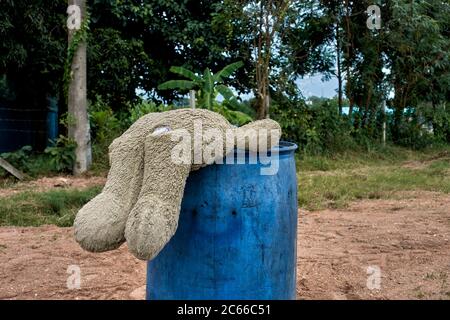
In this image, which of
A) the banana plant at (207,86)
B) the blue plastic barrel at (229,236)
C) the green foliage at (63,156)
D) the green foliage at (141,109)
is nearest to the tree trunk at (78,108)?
the green foliage at (63,156)

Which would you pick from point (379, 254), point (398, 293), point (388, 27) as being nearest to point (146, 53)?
point (388, 27)

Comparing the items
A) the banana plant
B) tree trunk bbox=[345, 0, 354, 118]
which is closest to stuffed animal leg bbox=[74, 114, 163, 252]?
the banana plant

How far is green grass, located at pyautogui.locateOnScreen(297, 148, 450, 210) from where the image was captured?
20.4 ft

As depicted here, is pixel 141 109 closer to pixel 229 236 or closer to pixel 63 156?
pixel 63 156

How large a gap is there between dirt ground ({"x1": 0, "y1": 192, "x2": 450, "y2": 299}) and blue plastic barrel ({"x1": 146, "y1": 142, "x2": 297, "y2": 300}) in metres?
0.93

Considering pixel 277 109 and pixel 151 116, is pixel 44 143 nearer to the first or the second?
pixel 277 109

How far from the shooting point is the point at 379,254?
3924 millimetres

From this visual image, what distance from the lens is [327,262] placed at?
12.3 feet

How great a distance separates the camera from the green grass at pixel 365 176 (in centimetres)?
620

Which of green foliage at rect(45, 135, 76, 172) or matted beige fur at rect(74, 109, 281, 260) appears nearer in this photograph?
matted beige fur at rect(74, 109, 281, 260)

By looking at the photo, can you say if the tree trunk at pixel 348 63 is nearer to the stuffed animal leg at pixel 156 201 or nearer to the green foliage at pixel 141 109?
the green foliage at pixel 141 109

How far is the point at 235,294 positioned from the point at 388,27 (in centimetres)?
969

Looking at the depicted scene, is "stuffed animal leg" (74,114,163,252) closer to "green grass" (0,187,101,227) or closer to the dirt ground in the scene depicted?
the dirt ground

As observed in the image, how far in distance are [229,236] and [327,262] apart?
1.75 m
